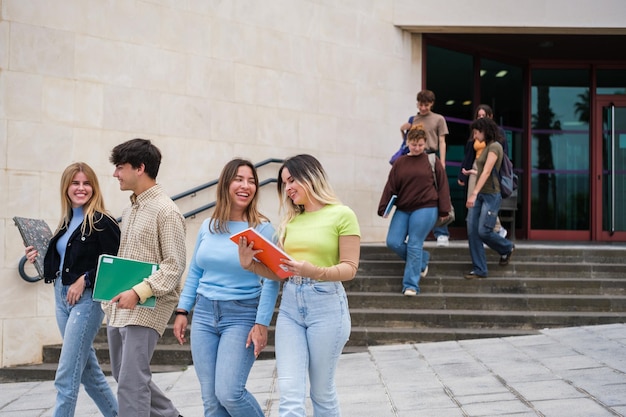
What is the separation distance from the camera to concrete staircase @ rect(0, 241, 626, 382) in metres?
7.21

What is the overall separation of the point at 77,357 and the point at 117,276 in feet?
2.67

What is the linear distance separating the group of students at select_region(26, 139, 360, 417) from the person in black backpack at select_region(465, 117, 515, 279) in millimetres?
4946

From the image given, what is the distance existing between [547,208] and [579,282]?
5535 millimetres

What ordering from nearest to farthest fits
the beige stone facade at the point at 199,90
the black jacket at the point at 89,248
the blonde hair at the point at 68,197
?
the black jacket at the point at 89,248 < the blonde hair at the point at 68,197 < the beige stone facade at the point at 199,90

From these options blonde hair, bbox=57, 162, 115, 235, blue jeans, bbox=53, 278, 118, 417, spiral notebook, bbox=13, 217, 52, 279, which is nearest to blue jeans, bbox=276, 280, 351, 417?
blue jeans, bbox=53, 278, 118, 417

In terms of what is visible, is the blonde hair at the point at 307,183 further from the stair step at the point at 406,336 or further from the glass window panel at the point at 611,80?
the glass window panel at the point at 611,80

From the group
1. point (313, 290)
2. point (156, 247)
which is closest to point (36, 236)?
point (156, 247)

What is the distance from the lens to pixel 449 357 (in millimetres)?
6363

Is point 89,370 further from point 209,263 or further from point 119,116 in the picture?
point 119,116

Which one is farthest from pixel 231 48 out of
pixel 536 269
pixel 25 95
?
pixel 536 269

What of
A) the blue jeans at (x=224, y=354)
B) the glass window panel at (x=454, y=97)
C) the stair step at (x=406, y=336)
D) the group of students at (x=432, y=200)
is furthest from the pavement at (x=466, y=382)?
the glass window panel at (x=454, y=97)

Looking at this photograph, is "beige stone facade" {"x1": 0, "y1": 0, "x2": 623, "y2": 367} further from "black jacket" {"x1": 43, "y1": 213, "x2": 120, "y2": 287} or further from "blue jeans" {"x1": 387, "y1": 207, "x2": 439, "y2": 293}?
"black jacket" {"x1": 43, "y1": 213, "x2": 120, "y2": 287}

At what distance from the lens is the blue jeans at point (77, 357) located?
13.1ft

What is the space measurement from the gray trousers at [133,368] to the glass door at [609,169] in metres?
11.8
